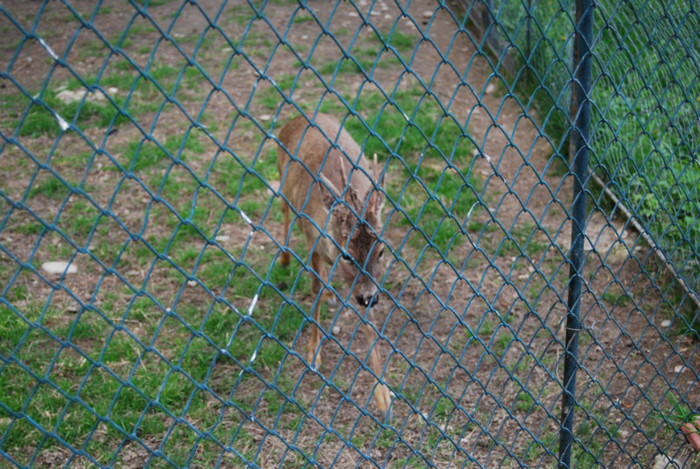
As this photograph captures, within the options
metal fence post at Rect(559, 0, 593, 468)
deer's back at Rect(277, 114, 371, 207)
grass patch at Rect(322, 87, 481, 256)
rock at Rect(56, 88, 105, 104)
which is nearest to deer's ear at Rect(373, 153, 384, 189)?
deer's back at Rect(277, 114, 371, 207)

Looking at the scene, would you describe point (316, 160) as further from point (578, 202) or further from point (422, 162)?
point (578, 202)

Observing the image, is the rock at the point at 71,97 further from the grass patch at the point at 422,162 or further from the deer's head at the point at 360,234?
the deer's head at the point at 360,234

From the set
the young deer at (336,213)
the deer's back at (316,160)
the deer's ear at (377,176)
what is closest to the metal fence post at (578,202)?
the deer's ear at (377,176)

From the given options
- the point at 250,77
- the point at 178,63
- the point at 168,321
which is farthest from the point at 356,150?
the point at 178,63

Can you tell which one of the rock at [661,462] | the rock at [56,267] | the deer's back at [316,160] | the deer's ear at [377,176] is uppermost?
the deer's ear at [377,176]

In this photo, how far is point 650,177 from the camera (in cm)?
526

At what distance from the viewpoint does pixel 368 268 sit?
4.05 metres

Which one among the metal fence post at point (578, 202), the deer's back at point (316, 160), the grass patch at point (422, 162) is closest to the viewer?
the metal fence post at point (578, 202)

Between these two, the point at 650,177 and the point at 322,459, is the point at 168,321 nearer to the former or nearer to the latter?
the point at 322,459

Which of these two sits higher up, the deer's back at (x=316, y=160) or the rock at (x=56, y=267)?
the deer's back at (x=316, y=160)

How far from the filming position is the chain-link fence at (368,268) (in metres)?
2.70

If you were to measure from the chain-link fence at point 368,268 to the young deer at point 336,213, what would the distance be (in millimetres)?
23

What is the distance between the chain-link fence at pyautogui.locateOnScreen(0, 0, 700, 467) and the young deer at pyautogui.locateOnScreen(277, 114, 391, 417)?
0.08ft

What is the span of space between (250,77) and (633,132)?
4387mm
